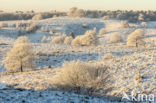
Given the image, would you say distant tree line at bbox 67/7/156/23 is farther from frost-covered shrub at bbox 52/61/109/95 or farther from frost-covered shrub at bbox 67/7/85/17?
frost-covered shrub at bbox 52/61/109/95

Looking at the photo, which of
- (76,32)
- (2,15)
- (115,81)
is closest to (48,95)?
(115,81)

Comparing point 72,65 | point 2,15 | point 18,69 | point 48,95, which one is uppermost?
point 2,15

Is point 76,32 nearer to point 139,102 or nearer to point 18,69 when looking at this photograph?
point 18,69

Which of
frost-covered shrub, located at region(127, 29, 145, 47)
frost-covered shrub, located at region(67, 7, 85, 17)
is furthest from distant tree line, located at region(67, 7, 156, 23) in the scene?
frost-covered shrub, located at region(127, 29, 145, 47)

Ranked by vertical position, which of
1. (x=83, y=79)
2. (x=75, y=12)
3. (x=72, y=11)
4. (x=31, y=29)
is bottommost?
(x=83, y=79)

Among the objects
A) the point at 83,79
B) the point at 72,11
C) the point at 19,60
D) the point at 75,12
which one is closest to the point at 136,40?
the point at 19,60

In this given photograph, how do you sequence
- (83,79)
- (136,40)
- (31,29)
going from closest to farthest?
(83,79) → (136,40) → (31,29)

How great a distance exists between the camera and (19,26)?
76188mm

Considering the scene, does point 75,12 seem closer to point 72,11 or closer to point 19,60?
point 72,11

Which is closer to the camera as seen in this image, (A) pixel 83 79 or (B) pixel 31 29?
(A) pixel 83 79

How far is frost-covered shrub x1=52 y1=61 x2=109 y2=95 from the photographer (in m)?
11.4

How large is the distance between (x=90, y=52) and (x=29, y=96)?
80.7ft

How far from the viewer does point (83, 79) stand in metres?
11.5

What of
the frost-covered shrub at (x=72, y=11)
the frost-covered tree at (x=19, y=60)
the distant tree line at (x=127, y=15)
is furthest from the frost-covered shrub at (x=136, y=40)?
the frost-covered shrub at (x=72, y=11)
